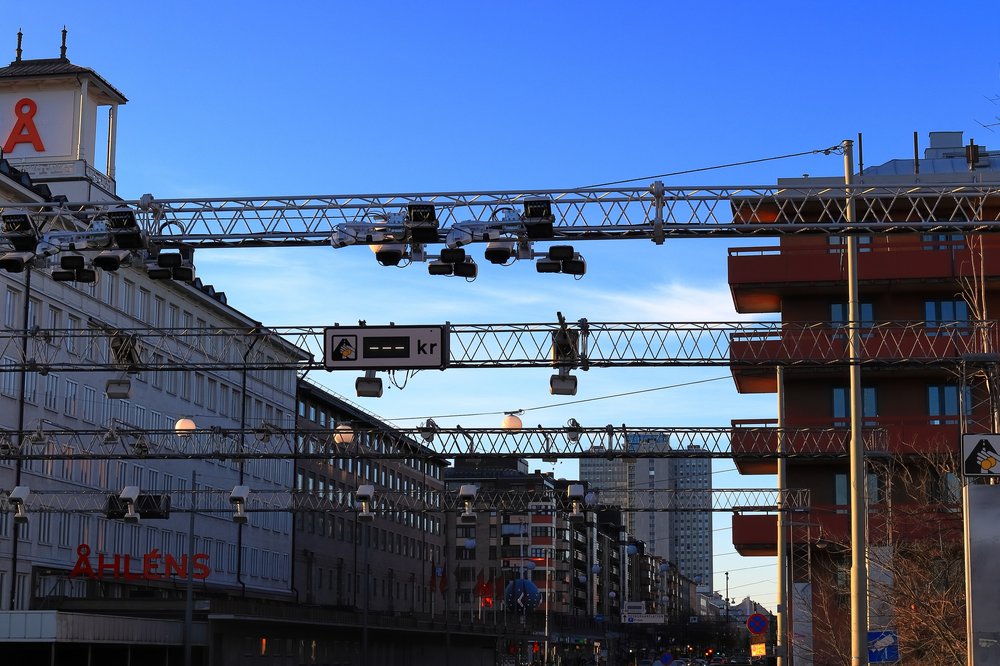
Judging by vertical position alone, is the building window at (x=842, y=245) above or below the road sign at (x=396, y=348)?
above

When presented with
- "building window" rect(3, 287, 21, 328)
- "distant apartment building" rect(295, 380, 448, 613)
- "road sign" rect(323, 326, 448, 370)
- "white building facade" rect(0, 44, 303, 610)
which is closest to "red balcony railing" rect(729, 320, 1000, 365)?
"road sign" rect(323, 326, 448, 370)

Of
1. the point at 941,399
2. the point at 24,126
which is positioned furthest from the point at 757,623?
the point at 24,126

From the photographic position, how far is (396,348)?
34031 mm

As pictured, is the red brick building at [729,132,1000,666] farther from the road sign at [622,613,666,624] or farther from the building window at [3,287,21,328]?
the road sign at [622,613,666,624]

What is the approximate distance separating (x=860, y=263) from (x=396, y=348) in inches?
1268

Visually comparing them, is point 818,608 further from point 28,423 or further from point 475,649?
point 475,649

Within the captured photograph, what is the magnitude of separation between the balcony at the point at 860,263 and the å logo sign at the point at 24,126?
36082mm

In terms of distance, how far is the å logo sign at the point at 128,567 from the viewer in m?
66.1

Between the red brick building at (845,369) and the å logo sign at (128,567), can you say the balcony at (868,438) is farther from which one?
the å logo sign at (128,567)

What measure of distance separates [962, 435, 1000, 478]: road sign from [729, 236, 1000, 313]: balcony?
115 feet

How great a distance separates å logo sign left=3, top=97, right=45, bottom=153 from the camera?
245ft

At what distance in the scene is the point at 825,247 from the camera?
6244 centimetres

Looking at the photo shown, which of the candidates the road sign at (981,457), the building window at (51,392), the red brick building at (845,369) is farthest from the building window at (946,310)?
the building window at (51,392)

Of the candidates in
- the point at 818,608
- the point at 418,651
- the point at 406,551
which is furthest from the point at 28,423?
the point at 406,551
